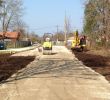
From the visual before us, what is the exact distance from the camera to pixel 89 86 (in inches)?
624

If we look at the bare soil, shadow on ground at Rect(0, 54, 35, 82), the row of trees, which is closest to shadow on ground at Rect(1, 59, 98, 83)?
shadow on ground at Rect(0, 54, 35, 82)

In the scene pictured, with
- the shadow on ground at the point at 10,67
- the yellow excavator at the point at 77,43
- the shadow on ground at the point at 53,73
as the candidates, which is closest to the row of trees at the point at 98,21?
the yellow excavator at the point at 77,43

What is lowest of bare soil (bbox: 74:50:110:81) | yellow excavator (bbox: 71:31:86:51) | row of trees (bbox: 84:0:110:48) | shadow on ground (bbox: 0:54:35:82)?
bare soil (bbox: 74:50:110:81)

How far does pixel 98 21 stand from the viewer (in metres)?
65.8

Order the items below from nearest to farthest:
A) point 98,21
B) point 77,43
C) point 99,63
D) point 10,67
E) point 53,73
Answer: point 53,73 < point 10,67 < point 99,63 < point 77,43 < point 98,21

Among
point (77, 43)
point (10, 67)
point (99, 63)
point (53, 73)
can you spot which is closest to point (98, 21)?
point (77, 43)

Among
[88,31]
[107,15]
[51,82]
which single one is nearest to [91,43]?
[88,31]

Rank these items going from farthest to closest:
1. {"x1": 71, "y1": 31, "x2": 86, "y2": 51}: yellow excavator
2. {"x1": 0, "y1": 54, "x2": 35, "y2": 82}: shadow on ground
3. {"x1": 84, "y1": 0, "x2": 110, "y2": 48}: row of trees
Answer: {"x1": 84, "y1": 0, "x2": 110, "y2": 48}: row of trees
{"x1": 71, "y1": 31, "x2": 86, "y2": 51}: yellow excavator
{"x1": 0, "y1": 54, "x2": 35, "y2": 82}: shadow on ground

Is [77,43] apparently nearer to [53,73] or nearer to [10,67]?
[10,67]

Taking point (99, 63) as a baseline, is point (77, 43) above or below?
above

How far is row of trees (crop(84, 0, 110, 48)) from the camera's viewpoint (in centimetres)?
6112

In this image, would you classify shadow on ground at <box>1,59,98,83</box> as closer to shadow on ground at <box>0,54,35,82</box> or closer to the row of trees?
shadow on ground at <box>0,54,35,82</box>

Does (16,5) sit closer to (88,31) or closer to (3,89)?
(88,31)

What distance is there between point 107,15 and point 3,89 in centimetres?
4743
